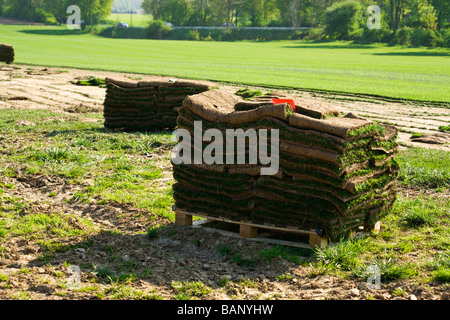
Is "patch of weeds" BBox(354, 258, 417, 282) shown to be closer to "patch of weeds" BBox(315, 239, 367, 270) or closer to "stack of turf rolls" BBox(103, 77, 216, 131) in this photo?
"patch of weeds" BBox(315, 239, 367, 270)

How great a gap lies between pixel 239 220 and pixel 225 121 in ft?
4.42

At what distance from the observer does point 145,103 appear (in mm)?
15422

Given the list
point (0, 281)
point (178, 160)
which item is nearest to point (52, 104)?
point (178, 160)

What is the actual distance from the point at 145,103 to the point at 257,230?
826 centimetres

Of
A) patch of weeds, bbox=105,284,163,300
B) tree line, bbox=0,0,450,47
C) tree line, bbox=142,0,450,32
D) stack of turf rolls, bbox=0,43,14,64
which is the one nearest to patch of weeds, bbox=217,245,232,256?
patch of weeds, bbox=105,284,163,300

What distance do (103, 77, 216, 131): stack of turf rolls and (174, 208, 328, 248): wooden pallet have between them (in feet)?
23.6

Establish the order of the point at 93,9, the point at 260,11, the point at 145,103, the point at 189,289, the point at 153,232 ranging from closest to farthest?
1. the point at 189,289
2. the point at 153,232
3. the point at 145,103
4. the point at 93,9
5. the point at 260,11

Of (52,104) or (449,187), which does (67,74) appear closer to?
(52,104)

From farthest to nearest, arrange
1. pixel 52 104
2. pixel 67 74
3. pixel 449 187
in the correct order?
pixel 67 74 → pixel 52 104 → pixel 449 187

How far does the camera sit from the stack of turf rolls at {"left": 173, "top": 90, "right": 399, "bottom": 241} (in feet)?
23.2

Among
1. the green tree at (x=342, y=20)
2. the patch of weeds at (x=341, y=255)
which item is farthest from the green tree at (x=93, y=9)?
the patch of weeds at (x=341, y=255)

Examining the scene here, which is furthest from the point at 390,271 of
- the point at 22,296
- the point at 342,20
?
the point at 342,20

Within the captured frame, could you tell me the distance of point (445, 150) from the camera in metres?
13.6

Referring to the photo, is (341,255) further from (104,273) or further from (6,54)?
(6,54)
